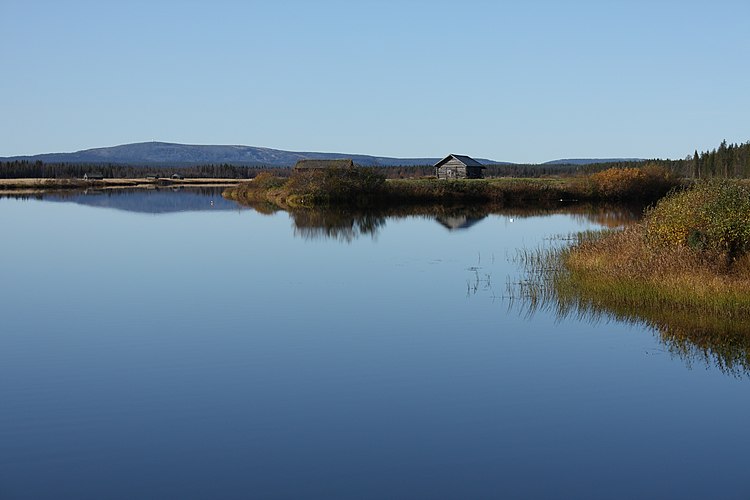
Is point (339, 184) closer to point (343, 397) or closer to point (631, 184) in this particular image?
point (631, 184)

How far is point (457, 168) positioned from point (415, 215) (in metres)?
42.9

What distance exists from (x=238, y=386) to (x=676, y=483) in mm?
7811

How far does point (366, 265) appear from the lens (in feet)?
108

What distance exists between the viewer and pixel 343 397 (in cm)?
1500

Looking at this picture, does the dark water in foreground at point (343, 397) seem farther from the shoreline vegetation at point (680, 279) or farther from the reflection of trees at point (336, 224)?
the reflection of trees at point (336, 224)

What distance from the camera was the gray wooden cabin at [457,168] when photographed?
339ft

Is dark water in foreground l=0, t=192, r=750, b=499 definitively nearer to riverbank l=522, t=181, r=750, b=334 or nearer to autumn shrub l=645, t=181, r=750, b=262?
riverbank l=522, t=181, r=750, b=334

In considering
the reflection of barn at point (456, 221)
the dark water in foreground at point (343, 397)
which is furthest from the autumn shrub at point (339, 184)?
the dark water in foreground at point (343, 397)

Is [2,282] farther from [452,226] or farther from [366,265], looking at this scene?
[452,226]

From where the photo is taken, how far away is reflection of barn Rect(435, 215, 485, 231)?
52.6 metres

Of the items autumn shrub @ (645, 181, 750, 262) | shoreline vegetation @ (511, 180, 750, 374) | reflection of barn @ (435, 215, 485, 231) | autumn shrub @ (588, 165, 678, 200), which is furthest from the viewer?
autumn shrub @ (588, 165, 678, 200)

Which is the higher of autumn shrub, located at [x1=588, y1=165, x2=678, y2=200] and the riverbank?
autumn shrub, located at [x1=588, y1=165, x2=678, y2=200]

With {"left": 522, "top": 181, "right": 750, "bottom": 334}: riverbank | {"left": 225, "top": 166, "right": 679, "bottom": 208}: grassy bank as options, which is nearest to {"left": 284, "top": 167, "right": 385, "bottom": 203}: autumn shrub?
{"left": 225, "top": 166, "right": 679, "bottom": 208}: grassy bank

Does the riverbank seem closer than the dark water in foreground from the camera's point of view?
No
